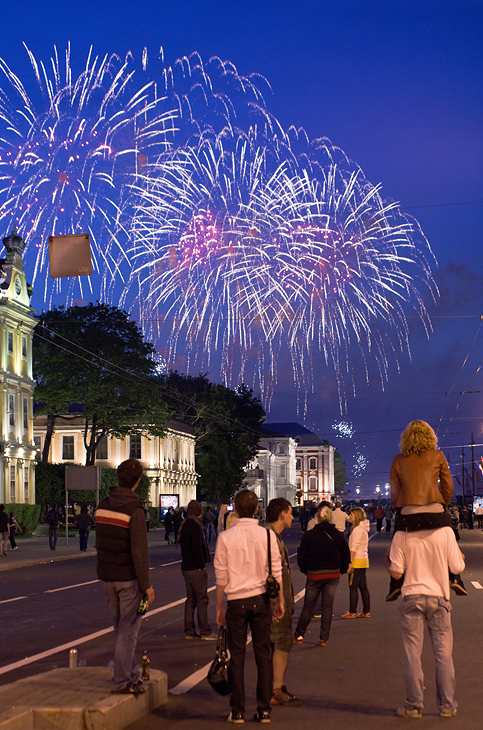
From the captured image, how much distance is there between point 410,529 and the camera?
7770mm

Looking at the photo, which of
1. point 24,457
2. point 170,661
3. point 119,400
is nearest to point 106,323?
point 119,400

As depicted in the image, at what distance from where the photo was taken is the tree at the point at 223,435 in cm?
9400

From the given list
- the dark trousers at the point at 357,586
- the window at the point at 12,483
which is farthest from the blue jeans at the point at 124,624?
the window at the point at 12,483

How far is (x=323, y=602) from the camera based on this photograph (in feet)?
39.9

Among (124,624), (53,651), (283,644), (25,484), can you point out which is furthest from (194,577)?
(25,484)

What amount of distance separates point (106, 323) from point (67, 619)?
51317mm

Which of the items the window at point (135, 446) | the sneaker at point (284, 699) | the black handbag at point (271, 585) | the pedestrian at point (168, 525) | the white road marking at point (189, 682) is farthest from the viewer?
the window at point (135, 446)

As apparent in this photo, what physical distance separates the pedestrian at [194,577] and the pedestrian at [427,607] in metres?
5.52

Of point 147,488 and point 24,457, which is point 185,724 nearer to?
point 24,457

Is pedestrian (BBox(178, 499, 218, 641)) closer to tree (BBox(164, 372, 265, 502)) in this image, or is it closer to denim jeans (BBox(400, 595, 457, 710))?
denim jeans (BBox(400, 595, 457, 710))

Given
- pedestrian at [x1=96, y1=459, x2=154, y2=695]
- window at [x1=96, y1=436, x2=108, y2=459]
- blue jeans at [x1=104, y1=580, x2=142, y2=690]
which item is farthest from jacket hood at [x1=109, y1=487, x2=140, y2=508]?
window at [x1=96, y1=436, x2=108, y2=459]

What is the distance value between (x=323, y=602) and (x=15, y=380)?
46486mm

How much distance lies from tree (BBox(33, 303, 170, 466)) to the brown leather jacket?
56.9 m

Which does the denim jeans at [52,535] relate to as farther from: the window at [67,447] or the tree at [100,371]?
the window at [67,447]
